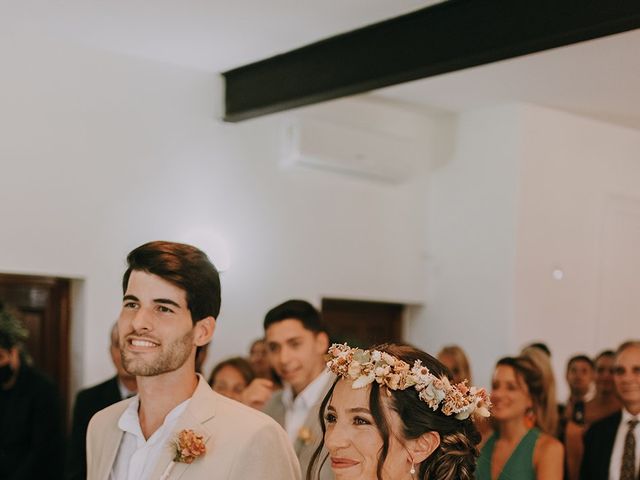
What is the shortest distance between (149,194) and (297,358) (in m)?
2.37

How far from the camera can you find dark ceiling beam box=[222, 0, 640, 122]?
4.46 meters

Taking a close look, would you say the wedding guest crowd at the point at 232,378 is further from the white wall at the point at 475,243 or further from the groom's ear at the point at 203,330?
the white wall at the point at 475,243

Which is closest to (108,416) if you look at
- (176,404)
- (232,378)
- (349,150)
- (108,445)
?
(108,445)

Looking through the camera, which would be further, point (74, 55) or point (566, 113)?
point (566, 113)

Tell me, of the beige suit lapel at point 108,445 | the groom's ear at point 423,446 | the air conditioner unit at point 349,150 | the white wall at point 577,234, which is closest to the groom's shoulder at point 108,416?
the beige suit lapel at point 108,445

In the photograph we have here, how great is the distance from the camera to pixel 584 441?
5508 millimetres

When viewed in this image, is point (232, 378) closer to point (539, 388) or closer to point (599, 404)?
point (539, 388)

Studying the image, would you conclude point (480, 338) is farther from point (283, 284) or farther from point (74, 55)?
point (74, 55)

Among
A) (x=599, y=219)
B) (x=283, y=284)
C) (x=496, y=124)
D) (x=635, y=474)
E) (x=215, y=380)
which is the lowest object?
(x=635, y=474)

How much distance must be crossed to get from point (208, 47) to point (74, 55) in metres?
0.80

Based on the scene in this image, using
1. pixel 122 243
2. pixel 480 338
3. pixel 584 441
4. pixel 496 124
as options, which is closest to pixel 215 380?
pixel 122 243

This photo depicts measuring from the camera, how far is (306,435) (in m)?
4.15

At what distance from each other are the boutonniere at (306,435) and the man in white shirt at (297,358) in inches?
6.6

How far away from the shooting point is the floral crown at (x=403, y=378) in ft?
8.80
